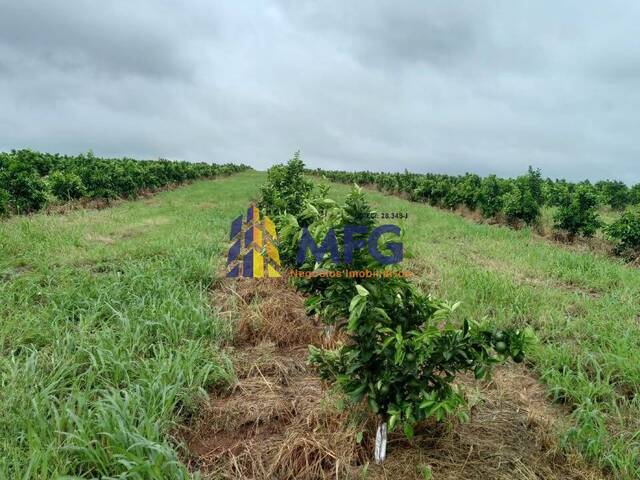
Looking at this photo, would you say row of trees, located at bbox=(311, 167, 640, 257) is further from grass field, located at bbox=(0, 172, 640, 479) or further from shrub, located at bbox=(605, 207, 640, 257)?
grass field, located at bbox=(0, 172, 640, 479)

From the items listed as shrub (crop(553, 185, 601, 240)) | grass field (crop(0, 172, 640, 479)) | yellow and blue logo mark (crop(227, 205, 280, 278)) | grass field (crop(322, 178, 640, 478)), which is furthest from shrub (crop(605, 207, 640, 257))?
yellow and blue logo mark (crop(227, 205, 280, 278))

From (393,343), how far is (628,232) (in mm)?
8393

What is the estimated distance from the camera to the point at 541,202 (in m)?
12.1

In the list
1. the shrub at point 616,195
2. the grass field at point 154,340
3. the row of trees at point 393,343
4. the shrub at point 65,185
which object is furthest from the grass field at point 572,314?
the shrub at point 616,195

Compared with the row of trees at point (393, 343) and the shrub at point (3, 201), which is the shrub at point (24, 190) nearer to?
the shrub at point (3, 201)

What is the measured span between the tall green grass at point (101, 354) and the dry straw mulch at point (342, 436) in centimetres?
26

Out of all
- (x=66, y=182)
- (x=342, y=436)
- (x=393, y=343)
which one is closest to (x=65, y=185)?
(x=66, y=182)

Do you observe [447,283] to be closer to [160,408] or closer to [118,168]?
[160,408]

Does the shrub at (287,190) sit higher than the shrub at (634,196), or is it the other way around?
the shrub at (634,196)

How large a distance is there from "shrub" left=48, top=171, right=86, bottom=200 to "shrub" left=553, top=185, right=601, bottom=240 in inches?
534

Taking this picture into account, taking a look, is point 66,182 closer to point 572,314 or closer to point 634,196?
Answer: point 572,314

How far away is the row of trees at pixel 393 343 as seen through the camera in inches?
76.2

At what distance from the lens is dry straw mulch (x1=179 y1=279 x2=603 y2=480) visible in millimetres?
2256

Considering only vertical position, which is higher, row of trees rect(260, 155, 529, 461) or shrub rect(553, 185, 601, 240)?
shrub rect(553, 185, 601, 240)
